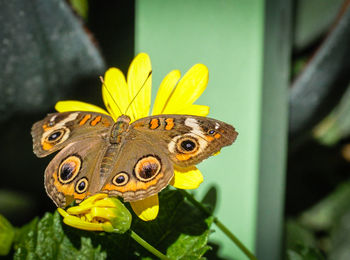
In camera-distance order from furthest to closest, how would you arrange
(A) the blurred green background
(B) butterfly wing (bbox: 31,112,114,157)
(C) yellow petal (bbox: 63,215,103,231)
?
(A) the blurred green background
(B) butterfly wing (bbox: 31,112,114,157)
(C) yellow petal (bbox: 63,215,103,231)

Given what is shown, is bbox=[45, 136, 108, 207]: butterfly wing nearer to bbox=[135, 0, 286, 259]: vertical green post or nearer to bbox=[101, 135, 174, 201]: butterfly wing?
bbox=[101, 135, 174, 201]: butterfly wing

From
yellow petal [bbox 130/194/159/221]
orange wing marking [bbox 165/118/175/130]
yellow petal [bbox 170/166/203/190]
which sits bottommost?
yellow petal [bbox 130/194/159/221]

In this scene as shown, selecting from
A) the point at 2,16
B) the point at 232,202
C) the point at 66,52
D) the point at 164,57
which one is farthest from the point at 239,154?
the point at 2,16

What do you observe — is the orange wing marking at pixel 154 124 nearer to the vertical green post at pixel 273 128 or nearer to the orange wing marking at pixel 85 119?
the orange wing marking at pixel 85 119

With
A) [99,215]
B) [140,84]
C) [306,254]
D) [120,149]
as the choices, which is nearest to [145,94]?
[140,84]

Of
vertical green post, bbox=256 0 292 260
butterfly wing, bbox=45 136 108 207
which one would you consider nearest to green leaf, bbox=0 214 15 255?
butterfly wing, bbox=45 136 108 207

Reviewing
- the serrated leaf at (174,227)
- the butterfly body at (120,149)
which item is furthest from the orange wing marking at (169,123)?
the serrated leaf at (174,227)

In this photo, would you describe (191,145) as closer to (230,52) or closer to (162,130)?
(162,130)
